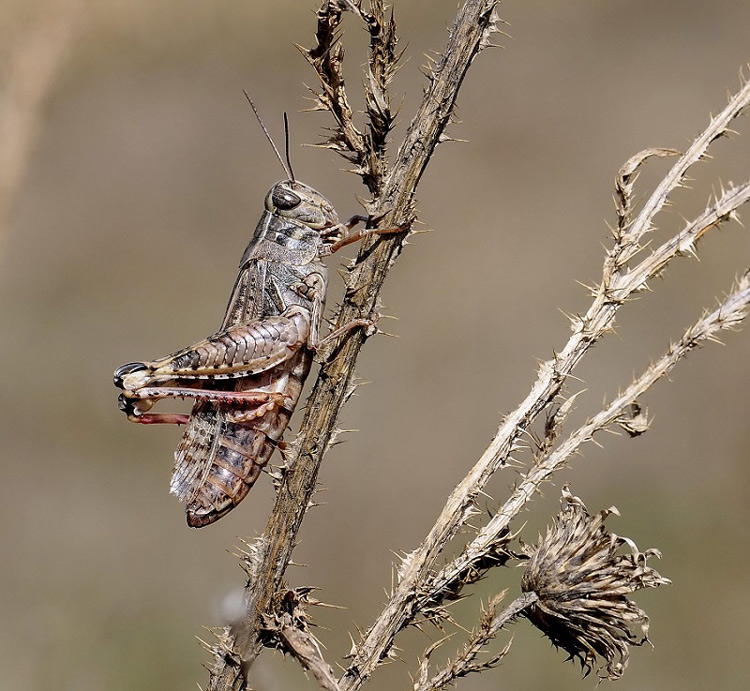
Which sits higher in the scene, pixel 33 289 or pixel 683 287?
pixel 683 287

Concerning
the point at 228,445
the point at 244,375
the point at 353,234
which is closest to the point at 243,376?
the point at 244,375

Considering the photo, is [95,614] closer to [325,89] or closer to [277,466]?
[277,466]

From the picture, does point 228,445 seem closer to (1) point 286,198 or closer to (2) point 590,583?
(1) point 286,198

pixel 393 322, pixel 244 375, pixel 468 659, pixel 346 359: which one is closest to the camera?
pixel 468 659

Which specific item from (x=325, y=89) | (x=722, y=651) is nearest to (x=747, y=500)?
(x=722, y=651)

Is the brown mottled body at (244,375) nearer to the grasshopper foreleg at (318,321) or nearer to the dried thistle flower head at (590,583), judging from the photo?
the grasshopper foreleg at (318,321)

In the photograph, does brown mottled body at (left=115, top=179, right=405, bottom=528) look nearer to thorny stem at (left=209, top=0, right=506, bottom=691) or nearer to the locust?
the locust

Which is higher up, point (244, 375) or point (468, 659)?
point (244, 375)
